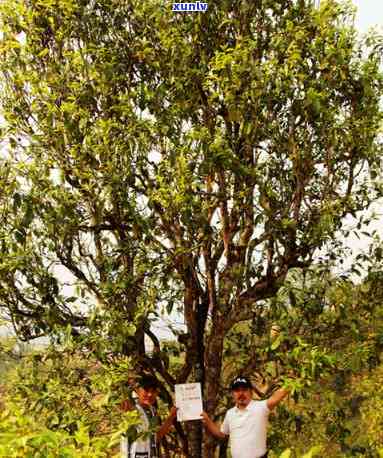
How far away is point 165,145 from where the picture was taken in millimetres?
6734

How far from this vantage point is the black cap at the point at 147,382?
7656mm

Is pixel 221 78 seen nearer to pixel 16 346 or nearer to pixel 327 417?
pixel 16 346

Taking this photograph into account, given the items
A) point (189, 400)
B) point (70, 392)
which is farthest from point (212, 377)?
point (70, 392)

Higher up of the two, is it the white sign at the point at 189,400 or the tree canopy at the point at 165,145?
the tree canopy at the point at 165,145

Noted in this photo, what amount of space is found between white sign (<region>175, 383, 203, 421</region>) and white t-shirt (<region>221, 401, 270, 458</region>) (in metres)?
0.76

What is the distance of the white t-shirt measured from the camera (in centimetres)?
583

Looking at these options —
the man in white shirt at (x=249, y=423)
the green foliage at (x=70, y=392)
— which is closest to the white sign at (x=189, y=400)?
the green foliage at (x=70, y=392)

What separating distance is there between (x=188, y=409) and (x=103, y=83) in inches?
135

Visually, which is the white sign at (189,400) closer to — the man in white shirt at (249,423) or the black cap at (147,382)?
the man in white shirt at (249,423)

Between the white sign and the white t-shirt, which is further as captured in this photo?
the white sign

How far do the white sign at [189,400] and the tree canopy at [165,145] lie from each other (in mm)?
757

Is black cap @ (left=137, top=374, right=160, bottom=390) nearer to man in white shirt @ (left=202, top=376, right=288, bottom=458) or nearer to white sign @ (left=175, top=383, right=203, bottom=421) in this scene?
white sign @ (left=175, top=383, right=203, bottom=421)

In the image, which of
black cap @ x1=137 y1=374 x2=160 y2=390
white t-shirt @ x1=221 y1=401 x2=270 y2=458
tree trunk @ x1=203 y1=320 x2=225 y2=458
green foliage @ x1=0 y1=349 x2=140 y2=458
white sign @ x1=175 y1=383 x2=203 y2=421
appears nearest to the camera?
white t-shirt @ x1=221 y1=401 x2=270 y2=458

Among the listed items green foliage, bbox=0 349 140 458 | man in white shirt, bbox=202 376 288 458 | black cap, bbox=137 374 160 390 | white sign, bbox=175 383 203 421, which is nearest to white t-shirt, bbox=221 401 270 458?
man in white shirt, bbox=202 376 288 458
